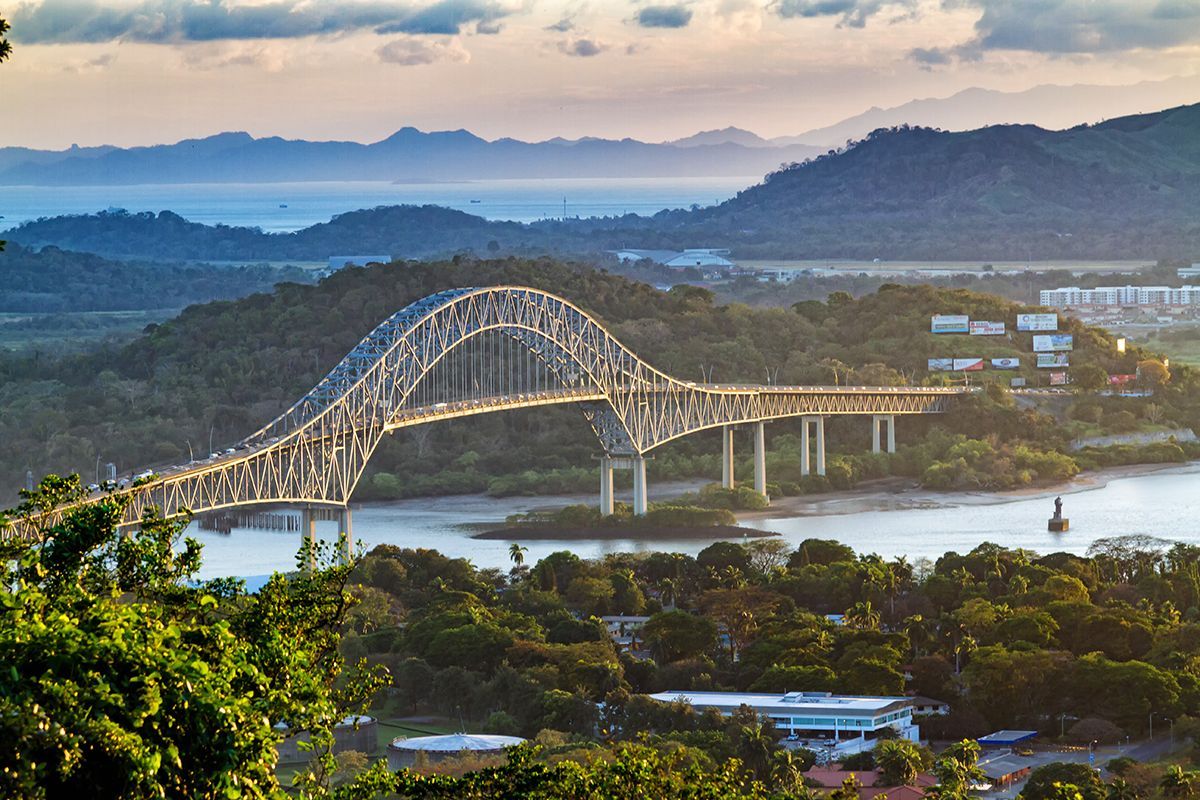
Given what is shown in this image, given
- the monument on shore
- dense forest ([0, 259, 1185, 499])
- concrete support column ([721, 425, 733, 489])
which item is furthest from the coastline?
the monument on shore

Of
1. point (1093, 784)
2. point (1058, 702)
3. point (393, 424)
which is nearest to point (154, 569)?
point (1093, 784)

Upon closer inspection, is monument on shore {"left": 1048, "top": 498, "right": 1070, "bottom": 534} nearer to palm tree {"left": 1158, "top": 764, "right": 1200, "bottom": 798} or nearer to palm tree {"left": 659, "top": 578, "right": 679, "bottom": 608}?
palm tree {"left": 659, "top": 578, "right": 679, "bottom": 608}

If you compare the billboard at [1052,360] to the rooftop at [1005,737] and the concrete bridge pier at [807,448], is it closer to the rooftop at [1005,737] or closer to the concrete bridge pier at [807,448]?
the concrete bridge pier at [807,448]

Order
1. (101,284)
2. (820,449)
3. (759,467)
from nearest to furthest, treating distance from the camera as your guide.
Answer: (759,467), (820,449), (101,284)

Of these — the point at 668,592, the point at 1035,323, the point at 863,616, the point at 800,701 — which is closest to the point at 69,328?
the point at 1035,323

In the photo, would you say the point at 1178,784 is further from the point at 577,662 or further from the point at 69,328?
the point at 69,328

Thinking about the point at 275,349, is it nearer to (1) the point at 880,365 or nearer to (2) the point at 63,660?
(1) the point at 880,365

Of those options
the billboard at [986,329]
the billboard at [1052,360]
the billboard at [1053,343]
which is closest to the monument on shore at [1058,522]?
the billboard at [1052,360]
